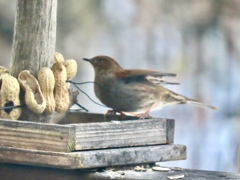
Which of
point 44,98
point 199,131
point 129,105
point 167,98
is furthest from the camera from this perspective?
point 199,131

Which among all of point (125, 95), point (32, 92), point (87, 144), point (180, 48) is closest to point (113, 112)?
point (125, 95)

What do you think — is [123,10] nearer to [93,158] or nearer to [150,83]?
[150,83]

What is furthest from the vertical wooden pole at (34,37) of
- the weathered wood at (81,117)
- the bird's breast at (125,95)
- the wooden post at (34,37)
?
the bird's breast at (125,95)

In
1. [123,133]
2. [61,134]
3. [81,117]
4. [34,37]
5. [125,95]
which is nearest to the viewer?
[61,134]

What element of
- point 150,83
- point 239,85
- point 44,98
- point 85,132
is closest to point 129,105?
point 150,83

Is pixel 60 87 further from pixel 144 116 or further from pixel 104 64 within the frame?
pixel 104 64

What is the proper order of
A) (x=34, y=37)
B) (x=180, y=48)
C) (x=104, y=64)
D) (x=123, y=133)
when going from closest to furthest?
1. (x=123, y=133)
2. (x=34, y=37)
3. (x=104, y=64)
4. (x=180, y=48)

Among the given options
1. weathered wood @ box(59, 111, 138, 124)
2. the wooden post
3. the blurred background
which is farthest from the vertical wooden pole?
the blurred background
